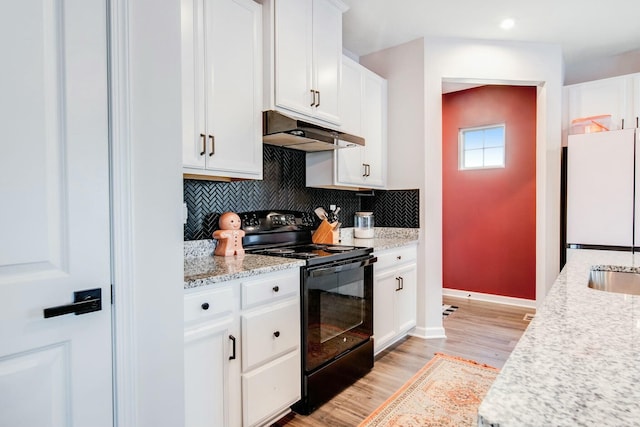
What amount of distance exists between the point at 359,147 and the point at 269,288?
5.74ft

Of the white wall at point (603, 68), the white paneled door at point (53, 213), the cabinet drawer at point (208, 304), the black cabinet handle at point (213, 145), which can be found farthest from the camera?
the white wall at point (603, 68)

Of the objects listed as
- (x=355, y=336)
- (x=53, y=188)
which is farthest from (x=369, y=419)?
(x=53, y=188)

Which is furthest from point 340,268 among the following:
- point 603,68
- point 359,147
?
point 603,68

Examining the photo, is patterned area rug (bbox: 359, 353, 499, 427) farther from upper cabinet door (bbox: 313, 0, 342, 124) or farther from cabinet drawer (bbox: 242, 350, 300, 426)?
upper cabinet door (bbox: 313, 0, 342, 124)

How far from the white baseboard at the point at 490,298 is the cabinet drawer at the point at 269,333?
334 cm

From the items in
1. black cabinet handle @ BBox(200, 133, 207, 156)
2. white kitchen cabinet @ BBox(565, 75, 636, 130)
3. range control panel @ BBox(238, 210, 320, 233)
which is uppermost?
white kitchen cabinet @ BBox(565, 75, 636, 130)

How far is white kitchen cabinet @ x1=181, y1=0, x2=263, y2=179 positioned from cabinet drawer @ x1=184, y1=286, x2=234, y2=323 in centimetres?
64

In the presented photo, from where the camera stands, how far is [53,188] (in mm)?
1026

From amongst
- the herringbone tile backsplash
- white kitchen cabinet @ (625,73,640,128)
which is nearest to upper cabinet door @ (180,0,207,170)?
the herringbone tile backsplash

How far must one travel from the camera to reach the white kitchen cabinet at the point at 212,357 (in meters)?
1.45

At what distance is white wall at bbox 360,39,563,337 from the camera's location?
10.9 feet

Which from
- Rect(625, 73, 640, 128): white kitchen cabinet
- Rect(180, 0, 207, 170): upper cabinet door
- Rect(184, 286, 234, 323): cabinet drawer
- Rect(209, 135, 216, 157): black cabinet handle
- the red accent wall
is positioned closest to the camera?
Rect(184, 286, 234, 323): cabinet drawer

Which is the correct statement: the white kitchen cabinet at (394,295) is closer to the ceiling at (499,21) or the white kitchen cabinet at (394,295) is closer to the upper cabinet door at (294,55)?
the upper cabinet door at (294,55)

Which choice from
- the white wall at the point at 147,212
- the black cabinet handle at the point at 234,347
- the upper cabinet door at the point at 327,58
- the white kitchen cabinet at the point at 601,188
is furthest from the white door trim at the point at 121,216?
the white kitchen cabinet at the point at 601,188
